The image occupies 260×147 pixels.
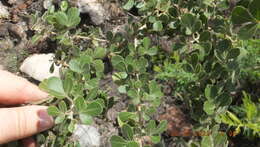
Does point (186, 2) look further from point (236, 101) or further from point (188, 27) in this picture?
point (236, 101)

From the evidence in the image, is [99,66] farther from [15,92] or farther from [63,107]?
[15,92]

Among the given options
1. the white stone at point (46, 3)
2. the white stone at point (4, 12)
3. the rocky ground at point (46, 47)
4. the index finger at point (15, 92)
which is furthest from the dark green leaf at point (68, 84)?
the white stone at point (4, 12)

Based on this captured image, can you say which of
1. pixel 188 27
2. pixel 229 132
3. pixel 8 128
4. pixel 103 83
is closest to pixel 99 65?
pixel 188 27

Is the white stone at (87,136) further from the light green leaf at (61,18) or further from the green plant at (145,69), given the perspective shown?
the light green leaf at (61,18)

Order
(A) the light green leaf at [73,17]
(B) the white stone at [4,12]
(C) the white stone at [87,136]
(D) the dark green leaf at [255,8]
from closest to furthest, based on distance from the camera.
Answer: (D) the dark green leaf at [255,8], (A) the light green leaf at [73,17], (C) the white stone at [87,136], (B) the white stone at [4,12]

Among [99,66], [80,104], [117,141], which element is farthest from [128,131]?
[99,66]

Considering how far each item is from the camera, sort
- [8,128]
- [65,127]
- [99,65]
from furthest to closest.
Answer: [8,128], [99,65], [65,127]

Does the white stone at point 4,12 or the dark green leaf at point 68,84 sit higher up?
the dark green leaf at point 68,84
